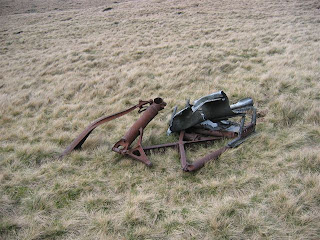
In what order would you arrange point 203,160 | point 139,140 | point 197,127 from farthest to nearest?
point 197,127
point 139,140
point 203,160

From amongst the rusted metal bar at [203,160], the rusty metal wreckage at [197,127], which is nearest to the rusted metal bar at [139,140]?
the rusty metal wreckage at [197,127]

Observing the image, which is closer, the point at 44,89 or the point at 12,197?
the point at 12,197

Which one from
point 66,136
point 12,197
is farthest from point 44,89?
point 12,197

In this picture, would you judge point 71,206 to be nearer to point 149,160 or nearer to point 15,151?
point 149,160

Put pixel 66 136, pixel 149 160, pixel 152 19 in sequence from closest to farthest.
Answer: pixel 149 160 → pixel 66 136 → pixel 152 19

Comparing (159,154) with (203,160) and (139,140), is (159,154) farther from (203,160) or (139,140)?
(203,160)

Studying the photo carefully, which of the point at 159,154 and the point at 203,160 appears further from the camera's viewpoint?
the point at 159,154

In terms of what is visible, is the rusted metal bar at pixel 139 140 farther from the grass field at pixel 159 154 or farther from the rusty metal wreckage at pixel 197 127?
the grass field at pixel 159 154

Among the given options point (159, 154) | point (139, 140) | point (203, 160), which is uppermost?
point (139, 140)

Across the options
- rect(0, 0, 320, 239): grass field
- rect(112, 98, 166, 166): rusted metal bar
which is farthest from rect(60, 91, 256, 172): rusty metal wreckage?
rect(0, 0, 320, 239): grass field

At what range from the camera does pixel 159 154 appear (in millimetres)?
4262

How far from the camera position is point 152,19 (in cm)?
2017

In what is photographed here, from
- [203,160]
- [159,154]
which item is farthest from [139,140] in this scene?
[203,160]

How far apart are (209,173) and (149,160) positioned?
97 cm
